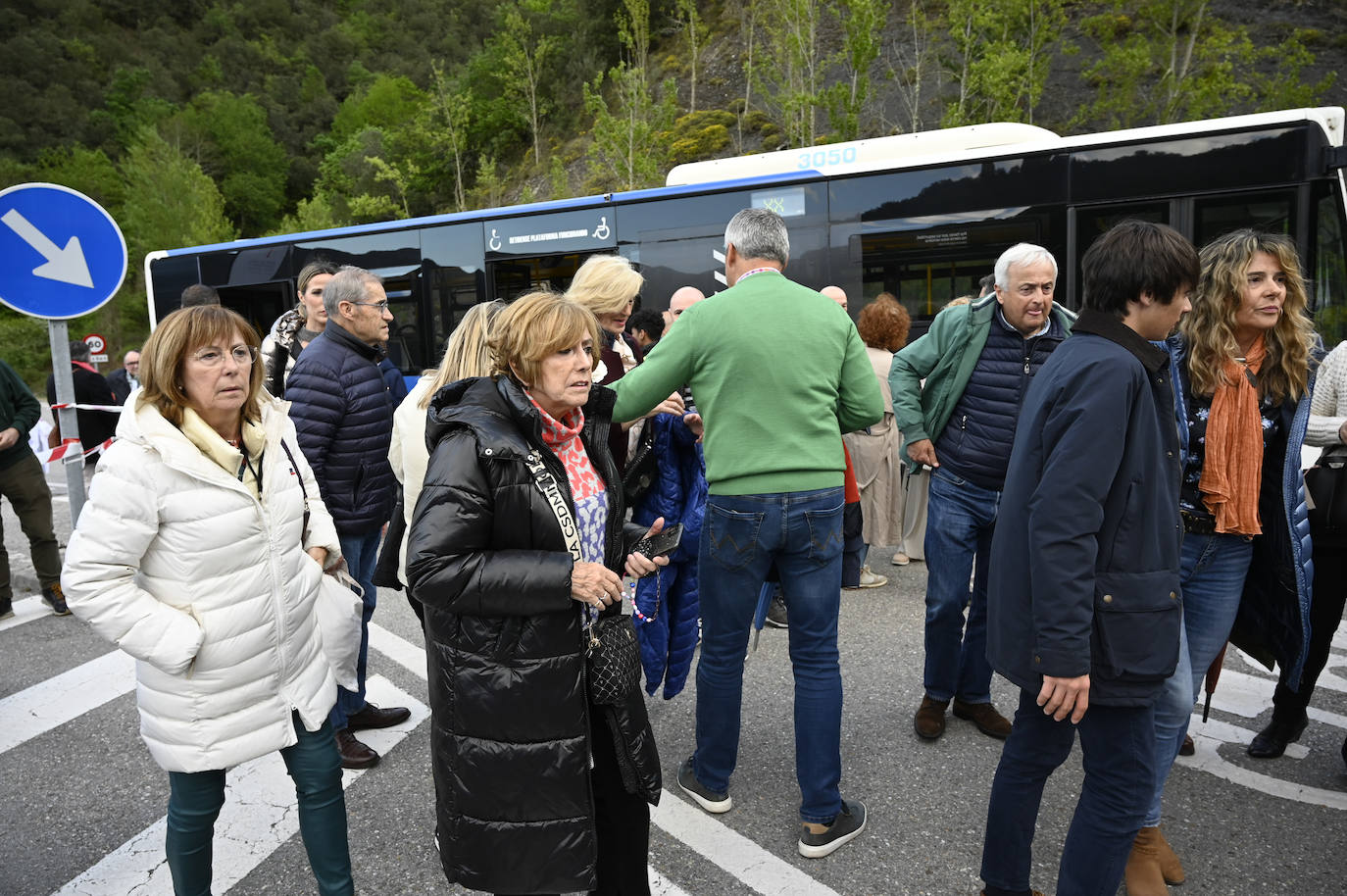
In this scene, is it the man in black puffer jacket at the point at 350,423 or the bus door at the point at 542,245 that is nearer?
the man in black puffer jacket at the point at 350,423

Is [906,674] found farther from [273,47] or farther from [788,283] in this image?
[273,47]

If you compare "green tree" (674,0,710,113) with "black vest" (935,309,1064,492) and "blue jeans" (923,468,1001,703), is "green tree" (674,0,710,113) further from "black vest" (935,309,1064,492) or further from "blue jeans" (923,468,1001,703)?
"blue jeans" (923,468,1001,703)

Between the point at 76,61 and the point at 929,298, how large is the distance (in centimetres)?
9177

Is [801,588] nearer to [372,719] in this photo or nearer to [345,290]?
[372,719]

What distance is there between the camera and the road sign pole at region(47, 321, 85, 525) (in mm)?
5129

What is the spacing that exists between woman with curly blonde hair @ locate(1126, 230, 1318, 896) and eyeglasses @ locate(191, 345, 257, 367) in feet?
9.13

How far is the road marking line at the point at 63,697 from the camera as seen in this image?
157 inches

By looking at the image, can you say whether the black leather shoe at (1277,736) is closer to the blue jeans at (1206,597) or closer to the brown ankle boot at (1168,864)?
the blue jeans at (1206,597)

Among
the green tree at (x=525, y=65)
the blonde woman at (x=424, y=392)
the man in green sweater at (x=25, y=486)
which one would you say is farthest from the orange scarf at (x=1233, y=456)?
the green tree at (x=525, y=65)

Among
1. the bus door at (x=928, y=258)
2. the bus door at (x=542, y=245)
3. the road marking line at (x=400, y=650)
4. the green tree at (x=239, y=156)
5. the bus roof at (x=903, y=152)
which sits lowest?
the road marking line at (x=400, y=650)

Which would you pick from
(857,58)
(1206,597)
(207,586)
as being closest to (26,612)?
(207,586)

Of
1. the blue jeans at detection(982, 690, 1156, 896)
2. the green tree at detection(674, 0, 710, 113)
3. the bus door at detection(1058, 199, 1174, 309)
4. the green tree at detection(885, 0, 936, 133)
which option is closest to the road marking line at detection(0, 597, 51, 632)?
the blue jeans at detection(982, 690, 1156, 896)

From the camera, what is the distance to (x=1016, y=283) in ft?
10.9

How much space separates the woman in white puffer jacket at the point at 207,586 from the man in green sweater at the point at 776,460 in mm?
1124
